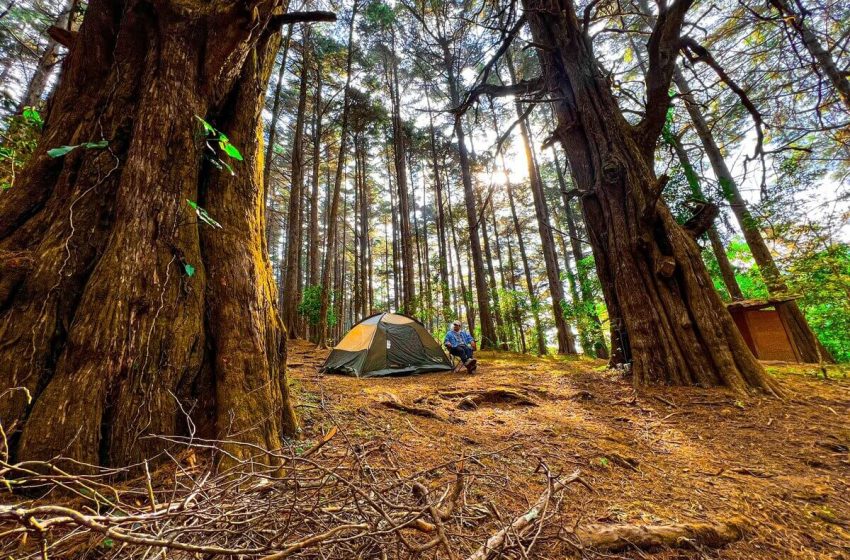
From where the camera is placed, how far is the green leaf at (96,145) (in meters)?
1.86

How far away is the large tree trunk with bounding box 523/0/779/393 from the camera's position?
12.2 ft

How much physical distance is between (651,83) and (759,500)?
4.76 meters

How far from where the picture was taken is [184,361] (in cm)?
187

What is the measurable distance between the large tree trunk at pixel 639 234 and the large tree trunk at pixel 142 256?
433 centimetres

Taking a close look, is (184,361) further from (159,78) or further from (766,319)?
(766,319)

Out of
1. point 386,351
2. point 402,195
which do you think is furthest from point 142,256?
point 402,195

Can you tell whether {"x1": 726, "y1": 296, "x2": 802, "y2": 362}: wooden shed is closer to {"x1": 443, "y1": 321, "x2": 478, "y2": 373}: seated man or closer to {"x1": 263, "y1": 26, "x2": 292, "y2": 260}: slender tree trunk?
{"x1": 443, "y1": 321, "x2": 478, "y2": 373}: seated man

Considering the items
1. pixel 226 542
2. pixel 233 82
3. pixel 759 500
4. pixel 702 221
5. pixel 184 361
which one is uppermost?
pixel 233 82

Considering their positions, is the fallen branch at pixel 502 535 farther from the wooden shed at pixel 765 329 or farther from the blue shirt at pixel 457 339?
the wooden shed at pixel 765 329

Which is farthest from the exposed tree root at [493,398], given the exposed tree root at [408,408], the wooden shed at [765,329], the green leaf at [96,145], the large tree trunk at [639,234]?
the wooden shed at [765,329]

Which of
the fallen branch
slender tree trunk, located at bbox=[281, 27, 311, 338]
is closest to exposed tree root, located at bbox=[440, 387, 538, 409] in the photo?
the fallen branch

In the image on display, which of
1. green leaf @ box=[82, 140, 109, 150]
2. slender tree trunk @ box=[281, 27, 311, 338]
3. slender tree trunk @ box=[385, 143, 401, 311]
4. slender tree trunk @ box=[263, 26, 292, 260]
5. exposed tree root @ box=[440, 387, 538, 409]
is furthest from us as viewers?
slender tree trunk @ box=[385, 143, 401, 311]

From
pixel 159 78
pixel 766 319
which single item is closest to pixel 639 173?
pixel 766 319

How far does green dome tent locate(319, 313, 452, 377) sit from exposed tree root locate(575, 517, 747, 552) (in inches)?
216
